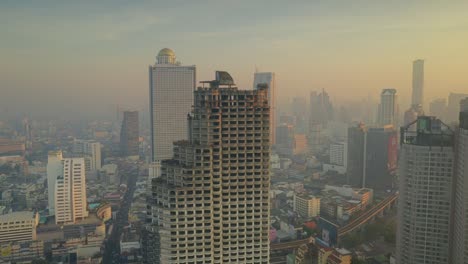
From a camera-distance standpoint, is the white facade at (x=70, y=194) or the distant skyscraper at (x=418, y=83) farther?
the white facade at (x=70, y=194)

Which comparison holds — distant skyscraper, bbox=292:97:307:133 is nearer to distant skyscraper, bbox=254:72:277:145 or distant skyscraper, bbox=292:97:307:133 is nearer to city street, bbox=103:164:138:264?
distant skyscraper, bbox=254:72:277:145

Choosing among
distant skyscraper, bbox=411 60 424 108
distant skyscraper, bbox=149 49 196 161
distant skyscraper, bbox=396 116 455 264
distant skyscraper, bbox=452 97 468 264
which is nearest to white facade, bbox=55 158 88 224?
distant skyscraper, bbox=149 49 196 161

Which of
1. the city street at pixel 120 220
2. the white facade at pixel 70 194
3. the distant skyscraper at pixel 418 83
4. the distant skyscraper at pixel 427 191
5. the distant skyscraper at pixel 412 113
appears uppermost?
the distant skyscraper at pixel 418 83

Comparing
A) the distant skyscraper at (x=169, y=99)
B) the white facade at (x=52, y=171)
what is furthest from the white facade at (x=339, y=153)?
the white facade at (x=52, y=171)

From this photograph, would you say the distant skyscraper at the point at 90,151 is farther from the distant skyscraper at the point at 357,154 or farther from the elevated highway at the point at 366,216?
the elevated highway at the point at 366,216

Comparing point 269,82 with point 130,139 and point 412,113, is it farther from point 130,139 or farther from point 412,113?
point 130,139
